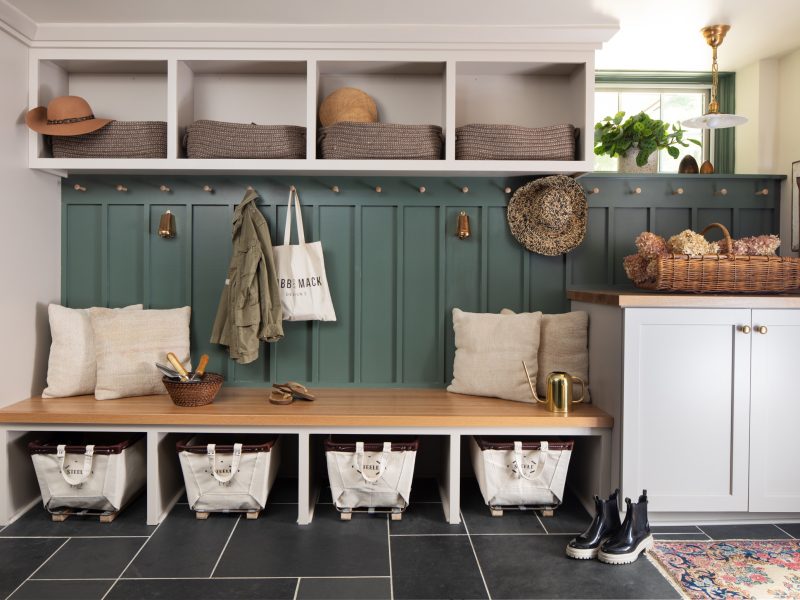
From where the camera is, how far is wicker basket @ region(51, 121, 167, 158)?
3057 mm

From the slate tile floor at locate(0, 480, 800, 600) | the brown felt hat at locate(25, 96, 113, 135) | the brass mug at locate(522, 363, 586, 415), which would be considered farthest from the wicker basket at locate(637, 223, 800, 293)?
the brown felt hat at locate(25, 96, 113, 135)

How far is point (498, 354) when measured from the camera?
314 centimetres

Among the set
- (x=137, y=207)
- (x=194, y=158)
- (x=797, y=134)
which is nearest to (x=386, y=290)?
(x=194, y=158)

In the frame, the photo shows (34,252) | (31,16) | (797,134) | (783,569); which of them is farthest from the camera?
(797,134)

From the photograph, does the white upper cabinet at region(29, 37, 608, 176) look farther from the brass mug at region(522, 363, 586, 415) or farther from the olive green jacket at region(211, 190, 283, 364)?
the brass mug at region(522, 363, 586, 415)

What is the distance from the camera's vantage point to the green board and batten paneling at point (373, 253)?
340 centimetres

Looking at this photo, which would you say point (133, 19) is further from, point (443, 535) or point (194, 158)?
point (443, 535)

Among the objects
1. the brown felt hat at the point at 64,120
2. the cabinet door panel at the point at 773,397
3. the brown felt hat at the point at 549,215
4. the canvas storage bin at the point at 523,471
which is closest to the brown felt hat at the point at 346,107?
the brown felt hat at the point at 549,215

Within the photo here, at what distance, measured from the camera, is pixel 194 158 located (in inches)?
120

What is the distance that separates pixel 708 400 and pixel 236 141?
8.23 feet

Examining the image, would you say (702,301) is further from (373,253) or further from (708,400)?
(373,253)

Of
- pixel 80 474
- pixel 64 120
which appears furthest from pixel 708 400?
pixel 64 120

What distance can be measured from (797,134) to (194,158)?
126 inches

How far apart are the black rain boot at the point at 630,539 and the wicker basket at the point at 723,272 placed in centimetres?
95
